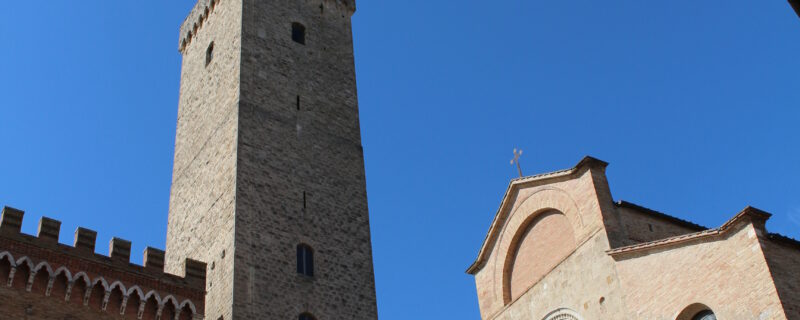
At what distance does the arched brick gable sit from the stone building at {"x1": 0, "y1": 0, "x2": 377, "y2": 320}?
3562 millimetres

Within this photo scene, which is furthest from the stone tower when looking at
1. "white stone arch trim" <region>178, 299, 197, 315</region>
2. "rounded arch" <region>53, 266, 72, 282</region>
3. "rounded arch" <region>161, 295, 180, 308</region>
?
"rounded arch" <region>53, 266, 72, 282</region>

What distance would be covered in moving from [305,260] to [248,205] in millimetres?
1935

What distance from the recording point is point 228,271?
1983 cm

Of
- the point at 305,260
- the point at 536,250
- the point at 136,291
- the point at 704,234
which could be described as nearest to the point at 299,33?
the point at 305,260

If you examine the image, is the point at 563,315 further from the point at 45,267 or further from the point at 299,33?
the point at 299,33

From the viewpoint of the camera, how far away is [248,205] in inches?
826

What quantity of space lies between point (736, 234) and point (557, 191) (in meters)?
5.70

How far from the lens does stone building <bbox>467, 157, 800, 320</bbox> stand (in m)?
14.9

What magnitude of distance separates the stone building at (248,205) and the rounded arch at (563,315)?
4391mm

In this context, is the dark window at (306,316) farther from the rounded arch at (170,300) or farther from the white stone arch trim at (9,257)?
the white stone arch trim at (9,257)

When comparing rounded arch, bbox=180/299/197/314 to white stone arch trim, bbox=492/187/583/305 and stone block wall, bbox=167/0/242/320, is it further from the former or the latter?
white stone arch trim, bbox=492/187/583/305


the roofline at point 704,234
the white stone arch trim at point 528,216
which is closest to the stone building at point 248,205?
the white stone arch trim at point 528,216

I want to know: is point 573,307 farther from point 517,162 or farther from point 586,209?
point 517,162

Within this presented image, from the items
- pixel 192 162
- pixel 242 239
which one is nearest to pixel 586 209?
pixel 242 239
